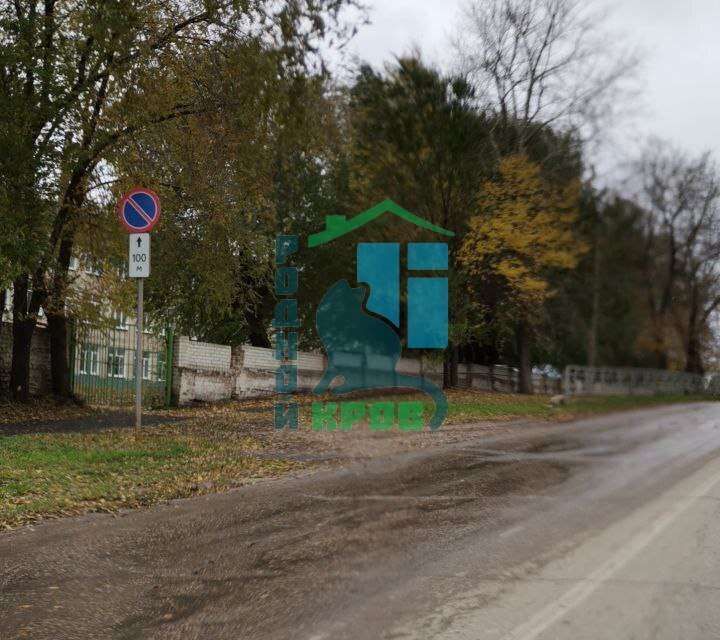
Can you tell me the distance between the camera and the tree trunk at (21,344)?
16.0m

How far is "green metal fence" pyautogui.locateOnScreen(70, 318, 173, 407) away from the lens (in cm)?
1789

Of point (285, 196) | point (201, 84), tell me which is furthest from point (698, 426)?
point (285, 196)

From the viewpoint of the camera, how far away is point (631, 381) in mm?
6500

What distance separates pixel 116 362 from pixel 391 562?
14.5 meters

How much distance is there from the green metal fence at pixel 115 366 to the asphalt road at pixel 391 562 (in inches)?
407

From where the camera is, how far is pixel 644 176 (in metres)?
6.50

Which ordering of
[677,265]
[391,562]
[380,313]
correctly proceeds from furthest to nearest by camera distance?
[380,313], [677,265], [391,562]

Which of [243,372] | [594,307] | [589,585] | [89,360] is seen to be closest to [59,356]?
[89,360]

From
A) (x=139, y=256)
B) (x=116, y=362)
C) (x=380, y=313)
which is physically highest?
(x=139, y=256)

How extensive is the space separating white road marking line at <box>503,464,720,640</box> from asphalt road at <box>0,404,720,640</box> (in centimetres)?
1

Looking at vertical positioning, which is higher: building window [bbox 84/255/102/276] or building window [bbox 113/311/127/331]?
building window [bbox 84/255/102/276]

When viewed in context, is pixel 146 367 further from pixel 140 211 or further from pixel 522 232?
pixel 522 232

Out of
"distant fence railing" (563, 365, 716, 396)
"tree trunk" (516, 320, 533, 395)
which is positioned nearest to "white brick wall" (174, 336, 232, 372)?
"tree trunk" (516, 320, 533, 395)

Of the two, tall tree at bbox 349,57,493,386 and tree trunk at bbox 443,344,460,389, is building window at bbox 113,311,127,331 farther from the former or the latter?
tree trunk at bbox 443,344,460,389
